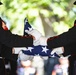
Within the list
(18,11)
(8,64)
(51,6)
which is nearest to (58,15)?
(51,6)

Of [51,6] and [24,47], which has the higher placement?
[51,6]

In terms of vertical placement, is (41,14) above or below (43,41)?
above

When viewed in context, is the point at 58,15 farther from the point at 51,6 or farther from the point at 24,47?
the point at 24,47

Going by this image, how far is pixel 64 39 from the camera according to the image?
3.13 ft

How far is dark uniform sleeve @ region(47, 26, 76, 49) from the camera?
95cm

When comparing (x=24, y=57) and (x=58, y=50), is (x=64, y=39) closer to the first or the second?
(x=58, y=50)

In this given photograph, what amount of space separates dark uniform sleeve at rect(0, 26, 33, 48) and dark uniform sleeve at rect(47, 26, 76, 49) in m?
0.07

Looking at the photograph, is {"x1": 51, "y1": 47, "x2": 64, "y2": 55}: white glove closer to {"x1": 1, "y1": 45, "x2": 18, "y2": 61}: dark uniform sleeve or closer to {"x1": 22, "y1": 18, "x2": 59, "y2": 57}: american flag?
{"x1": 22, "y1": 18, "x2": 59, "y2": 57}: american flag

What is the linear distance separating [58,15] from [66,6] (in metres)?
0.04

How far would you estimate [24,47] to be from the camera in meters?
0.97

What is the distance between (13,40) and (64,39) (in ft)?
0.60

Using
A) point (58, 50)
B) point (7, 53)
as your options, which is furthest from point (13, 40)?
point (58, 50)

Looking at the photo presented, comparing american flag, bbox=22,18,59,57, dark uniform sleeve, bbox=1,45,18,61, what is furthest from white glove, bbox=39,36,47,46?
dark uniform sleeve, bbox=1,45,18,61

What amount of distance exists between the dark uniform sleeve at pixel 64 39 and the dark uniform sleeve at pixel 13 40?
7cm
